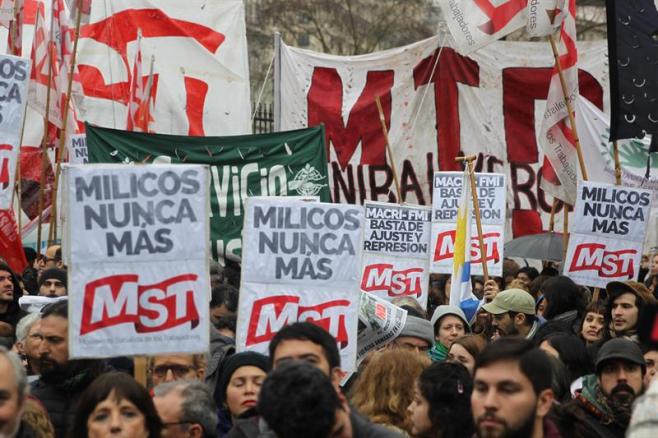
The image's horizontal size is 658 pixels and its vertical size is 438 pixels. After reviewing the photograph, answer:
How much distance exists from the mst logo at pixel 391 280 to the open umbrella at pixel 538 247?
344 centimetres

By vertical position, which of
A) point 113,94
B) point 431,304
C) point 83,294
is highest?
point 113,94

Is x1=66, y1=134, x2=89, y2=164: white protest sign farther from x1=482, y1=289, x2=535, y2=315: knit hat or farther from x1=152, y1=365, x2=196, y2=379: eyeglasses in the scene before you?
x1=152, y1=365, x2=196, y2=379: eyeglasses

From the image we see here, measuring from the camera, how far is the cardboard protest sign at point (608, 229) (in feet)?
37.5

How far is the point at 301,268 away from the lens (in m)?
7.45

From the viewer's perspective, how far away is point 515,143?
741 inches

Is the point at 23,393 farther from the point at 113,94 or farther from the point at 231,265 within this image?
the point at 113,94

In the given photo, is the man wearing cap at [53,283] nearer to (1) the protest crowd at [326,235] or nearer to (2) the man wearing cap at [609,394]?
(1) the protest crowd at [326,235]

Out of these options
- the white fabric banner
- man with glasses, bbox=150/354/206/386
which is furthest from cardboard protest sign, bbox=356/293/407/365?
the white fabric banner

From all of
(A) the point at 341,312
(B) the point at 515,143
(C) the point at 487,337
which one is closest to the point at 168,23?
(B) the point at 515,143

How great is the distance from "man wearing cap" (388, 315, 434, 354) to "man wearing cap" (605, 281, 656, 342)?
1.26 metres

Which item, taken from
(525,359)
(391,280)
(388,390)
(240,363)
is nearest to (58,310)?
(240,363)

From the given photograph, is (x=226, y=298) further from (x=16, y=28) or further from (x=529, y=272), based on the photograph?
(x=16, y=28)

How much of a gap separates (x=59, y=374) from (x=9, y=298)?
298 centimetres

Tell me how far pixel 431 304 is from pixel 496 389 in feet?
29.0
